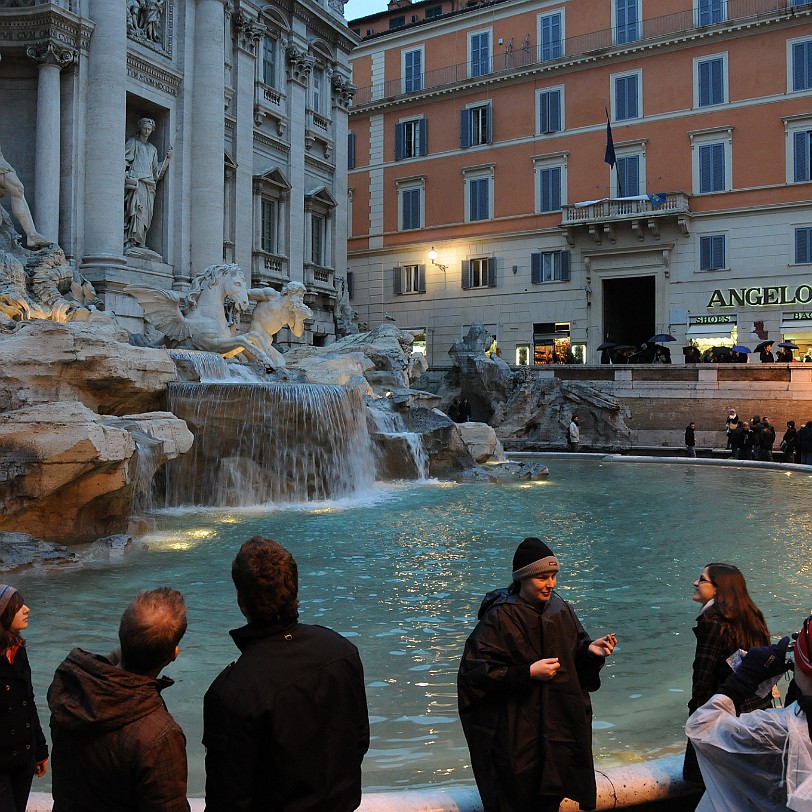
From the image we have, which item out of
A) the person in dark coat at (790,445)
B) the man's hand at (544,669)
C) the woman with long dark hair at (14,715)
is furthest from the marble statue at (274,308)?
the man's hand at (544,669)

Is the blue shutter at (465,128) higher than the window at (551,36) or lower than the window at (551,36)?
lower

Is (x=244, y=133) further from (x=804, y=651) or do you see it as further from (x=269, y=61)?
(x=804, y=651)

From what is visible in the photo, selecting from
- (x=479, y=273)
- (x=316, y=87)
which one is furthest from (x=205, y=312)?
(x=479, y=273)

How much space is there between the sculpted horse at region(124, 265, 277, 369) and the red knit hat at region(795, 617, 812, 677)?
13386 millimetres

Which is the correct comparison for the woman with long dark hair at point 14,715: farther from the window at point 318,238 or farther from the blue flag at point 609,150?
the blue flag at point 609,150

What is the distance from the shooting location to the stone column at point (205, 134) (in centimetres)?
2136

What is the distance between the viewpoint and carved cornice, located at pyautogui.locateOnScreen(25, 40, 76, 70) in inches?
695

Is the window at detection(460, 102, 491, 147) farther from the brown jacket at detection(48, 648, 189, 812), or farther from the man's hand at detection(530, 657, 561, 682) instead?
the brown jacket at detection(48, 648, 189, 812)

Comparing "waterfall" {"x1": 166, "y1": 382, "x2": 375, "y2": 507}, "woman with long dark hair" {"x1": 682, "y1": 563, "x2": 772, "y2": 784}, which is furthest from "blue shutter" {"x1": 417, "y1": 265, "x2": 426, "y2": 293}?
"woman with long dark hair" {"x1": 682, "y1": 563, "x2": 772, "y2": 784}

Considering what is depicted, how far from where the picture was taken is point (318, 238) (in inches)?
1137

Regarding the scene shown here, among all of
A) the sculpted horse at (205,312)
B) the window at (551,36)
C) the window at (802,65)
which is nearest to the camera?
A: the sculpted horse at (205,312)

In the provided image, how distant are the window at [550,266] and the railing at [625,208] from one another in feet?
4.20

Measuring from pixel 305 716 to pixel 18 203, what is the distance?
55.5 feet

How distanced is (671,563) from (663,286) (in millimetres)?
23345
